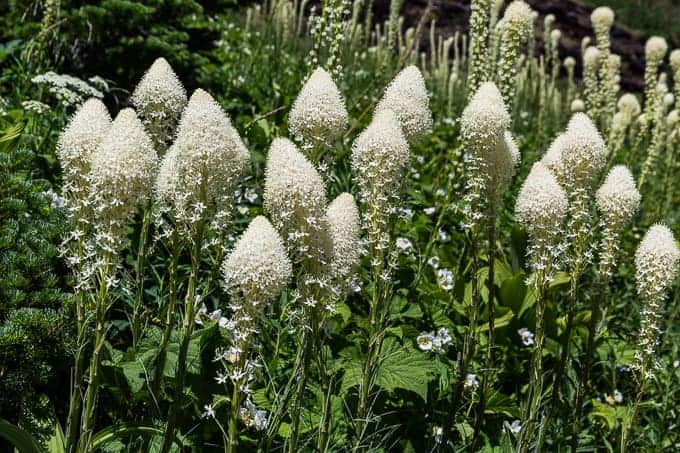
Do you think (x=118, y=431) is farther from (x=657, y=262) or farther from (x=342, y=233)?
(x=657, y=262)

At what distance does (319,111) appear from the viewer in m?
A: 2.31

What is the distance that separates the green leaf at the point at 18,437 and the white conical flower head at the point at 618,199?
221cm

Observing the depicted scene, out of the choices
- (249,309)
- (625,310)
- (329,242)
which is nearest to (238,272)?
(249,309)

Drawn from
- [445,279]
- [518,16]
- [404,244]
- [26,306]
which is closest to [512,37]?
[518,16]

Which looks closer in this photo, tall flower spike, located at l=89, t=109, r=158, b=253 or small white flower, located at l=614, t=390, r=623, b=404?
tall flower spike, located at l=89, t=109, r=158, b=253

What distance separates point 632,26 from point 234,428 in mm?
22623

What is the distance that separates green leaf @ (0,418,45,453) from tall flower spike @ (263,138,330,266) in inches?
35.7

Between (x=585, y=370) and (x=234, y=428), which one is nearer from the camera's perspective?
(x=234, y=428)

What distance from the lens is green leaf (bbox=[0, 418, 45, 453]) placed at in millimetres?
1820

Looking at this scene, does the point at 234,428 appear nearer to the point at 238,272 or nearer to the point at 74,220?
the point at 238,272

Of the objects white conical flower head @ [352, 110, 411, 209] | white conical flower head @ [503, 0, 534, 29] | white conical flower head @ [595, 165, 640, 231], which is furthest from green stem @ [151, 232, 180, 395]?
white conical flower head @ [503, 0, 534, 29]

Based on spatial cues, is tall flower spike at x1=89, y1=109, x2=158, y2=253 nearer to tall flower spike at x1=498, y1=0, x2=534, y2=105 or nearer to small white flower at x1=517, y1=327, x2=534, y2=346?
tall flower spike at x1=498, y1=0, x2=534, y2=105

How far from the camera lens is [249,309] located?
185 centimetres

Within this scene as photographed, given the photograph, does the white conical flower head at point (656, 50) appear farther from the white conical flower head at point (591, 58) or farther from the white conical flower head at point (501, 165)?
the white conical flower head at point (501, 165)
